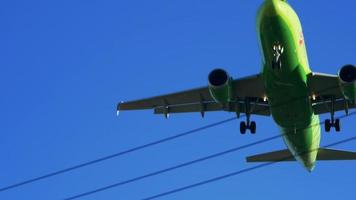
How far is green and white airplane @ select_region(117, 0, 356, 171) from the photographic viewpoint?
136 feet

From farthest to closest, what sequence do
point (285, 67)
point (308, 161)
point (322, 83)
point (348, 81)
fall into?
point (308, 161), point (322, 83), point (348, 81), point (285, 67)

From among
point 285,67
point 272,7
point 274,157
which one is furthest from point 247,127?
point 272,7

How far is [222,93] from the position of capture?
43125 millimetres

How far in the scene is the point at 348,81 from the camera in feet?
138

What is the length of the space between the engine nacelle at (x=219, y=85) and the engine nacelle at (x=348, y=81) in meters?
4.93

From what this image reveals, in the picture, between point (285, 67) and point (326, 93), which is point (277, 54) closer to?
point (285, 67)

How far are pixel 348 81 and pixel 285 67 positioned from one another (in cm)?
282

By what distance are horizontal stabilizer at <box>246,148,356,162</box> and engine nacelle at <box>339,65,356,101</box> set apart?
620 cm

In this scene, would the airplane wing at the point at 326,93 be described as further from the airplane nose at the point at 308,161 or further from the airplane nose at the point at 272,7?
the airplane nose at the point at 272,7

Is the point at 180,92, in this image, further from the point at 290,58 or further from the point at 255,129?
the point at 290,58

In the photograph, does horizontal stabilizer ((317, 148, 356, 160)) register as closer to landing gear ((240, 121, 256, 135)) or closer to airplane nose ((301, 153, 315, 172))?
airplane nose ((301, 153, 315, 172))

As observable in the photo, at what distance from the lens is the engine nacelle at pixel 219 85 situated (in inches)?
1695

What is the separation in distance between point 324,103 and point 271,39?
6.44 metres

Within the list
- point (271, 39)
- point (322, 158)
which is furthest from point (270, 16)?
point (322, 158)
